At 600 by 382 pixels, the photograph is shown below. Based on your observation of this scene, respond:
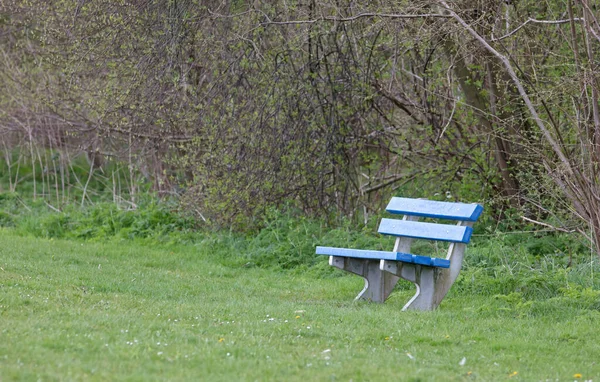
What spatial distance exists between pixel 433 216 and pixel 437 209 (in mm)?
76

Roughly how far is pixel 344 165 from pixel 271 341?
6261 millimetres

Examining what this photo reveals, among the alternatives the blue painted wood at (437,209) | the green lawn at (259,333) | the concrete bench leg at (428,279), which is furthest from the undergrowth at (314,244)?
the blue painted wood at (437,209)

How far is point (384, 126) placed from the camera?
12.0 meters

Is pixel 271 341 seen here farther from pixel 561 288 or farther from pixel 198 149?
pixel 198 149

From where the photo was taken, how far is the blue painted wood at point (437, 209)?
7527 mm

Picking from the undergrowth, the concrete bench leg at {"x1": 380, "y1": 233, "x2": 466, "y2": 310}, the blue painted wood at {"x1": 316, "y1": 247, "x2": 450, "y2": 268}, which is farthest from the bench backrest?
the undergrowth

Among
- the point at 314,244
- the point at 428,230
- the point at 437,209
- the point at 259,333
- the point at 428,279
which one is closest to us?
the point at 259,333

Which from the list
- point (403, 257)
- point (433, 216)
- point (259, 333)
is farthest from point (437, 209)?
point (259, 333)

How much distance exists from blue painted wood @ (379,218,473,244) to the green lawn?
2.09 feet

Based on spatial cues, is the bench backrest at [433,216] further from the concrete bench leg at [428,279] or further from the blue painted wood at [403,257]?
the blue painted wood at [403,257]

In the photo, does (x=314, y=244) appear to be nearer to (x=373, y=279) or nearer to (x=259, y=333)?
(x=373, y=279)

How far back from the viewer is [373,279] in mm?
8016

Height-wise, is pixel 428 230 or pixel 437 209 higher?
pixel 437 209

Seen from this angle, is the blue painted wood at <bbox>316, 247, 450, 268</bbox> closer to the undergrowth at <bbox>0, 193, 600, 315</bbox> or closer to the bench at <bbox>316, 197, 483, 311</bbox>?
the bench at <bbox>316, 197, 483, 311</bbox>
